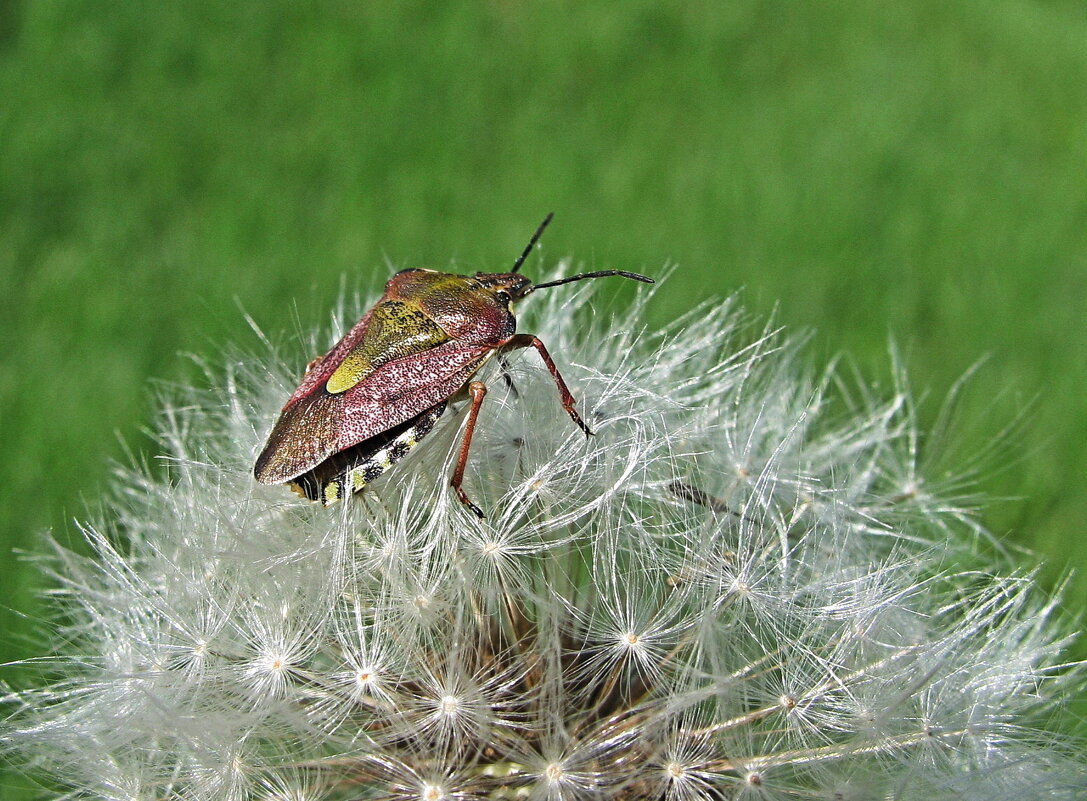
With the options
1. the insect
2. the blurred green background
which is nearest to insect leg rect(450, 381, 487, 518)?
the insect

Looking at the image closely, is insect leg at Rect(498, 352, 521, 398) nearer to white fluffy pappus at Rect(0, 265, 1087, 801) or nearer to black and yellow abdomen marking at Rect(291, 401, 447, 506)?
white fluffy pappus at Rect(0, 265, 1087, 801)

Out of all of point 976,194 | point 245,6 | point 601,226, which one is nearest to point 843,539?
point 601,226

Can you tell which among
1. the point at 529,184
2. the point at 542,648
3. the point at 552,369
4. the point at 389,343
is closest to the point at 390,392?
the point at 389,343

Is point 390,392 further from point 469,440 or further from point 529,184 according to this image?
point 529,184

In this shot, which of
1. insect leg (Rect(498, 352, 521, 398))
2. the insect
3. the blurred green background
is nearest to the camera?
the insect

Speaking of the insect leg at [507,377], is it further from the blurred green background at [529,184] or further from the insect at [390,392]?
the blurred green background at [529,184]

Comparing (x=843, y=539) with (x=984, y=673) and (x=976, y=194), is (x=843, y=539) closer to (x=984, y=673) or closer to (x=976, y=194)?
(x=984, y=673)
